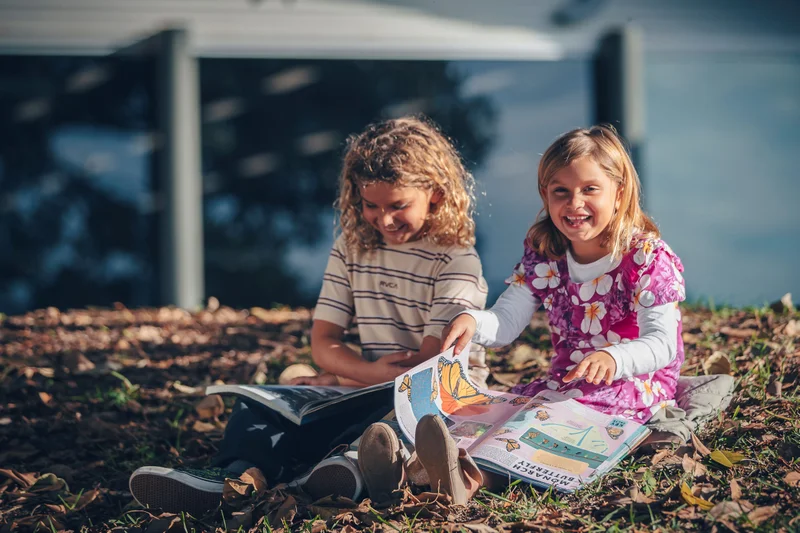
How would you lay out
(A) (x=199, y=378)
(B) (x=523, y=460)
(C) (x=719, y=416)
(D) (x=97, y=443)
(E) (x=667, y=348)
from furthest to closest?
(A) (x=199, y=378) < (D) (x=97, y=443) < (C) (x=719, y=416) < (E) (x=667, y=348) < (B) (x=523, y=460)

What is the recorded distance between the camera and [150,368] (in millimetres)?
4078

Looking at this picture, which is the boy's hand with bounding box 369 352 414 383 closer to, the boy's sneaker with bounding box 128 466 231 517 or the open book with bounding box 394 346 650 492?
the open book with bounding box 394 346 650 492

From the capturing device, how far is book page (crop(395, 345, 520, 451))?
232cm

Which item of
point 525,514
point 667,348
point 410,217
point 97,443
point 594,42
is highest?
point 594,42

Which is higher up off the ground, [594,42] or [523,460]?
[594,42]

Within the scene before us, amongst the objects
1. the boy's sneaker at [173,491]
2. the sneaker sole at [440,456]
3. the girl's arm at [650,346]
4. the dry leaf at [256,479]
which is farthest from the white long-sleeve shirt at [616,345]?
the boy's sneaker at [173,491]

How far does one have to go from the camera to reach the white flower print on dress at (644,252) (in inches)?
98.9

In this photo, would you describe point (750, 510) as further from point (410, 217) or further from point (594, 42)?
point (594, 42)

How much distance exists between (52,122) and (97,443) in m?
4.66

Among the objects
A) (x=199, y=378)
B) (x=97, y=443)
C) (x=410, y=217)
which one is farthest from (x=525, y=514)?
(x=199, y=378)

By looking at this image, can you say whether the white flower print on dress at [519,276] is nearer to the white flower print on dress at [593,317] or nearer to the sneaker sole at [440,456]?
the white flower print on dress at [593,317]

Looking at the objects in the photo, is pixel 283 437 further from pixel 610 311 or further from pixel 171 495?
pixel 610 311

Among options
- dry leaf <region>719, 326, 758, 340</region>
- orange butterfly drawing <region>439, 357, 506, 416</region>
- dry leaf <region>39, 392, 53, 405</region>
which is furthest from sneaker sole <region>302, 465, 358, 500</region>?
dry leaf <region>719, 326, 758, 340</region>

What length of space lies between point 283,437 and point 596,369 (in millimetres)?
1041
